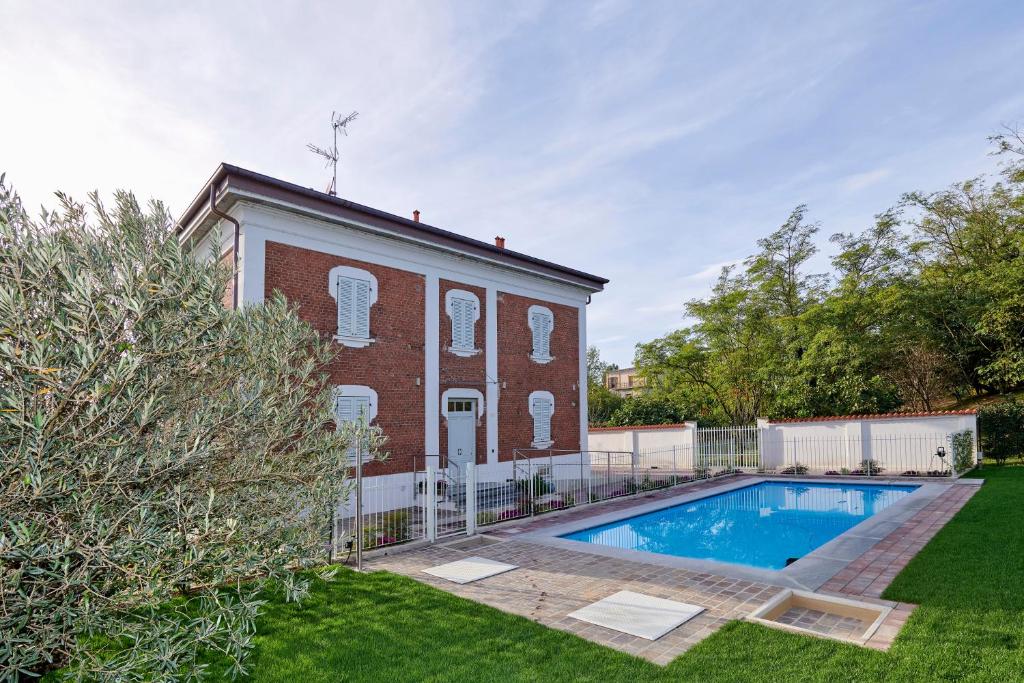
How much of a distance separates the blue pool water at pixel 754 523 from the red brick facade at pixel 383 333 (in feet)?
17.1

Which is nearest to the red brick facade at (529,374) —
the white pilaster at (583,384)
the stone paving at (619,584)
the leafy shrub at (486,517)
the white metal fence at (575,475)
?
the white pilaster at (583,384)

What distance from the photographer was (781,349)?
91.5ft

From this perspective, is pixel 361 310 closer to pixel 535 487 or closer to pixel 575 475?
pixel 535 487

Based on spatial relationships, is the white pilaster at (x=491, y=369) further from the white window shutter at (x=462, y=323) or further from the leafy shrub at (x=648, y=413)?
the leafy shrub at (x=648, y=413)

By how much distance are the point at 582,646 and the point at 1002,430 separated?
21.5 meters

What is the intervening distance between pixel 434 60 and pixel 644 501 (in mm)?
11351

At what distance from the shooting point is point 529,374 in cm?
1734

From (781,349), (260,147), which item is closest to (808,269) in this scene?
(781,349)

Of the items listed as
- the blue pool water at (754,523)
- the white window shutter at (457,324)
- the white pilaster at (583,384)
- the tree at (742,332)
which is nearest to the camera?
the blue pool water at (754,523)

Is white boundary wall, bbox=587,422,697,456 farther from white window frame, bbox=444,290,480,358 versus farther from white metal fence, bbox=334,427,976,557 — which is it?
white window frame, bbox=444,290,480,358

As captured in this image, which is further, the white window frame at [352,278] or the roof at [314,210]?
the white window frame at [352,278]

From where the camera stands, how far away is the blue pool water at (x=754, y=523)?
10961 millimetres

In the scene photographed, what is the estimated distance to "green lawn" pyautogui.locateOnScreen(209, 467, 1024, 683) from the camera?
4629 mm

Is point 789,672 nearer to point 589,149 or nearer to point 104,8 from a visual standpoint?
point 104,8
